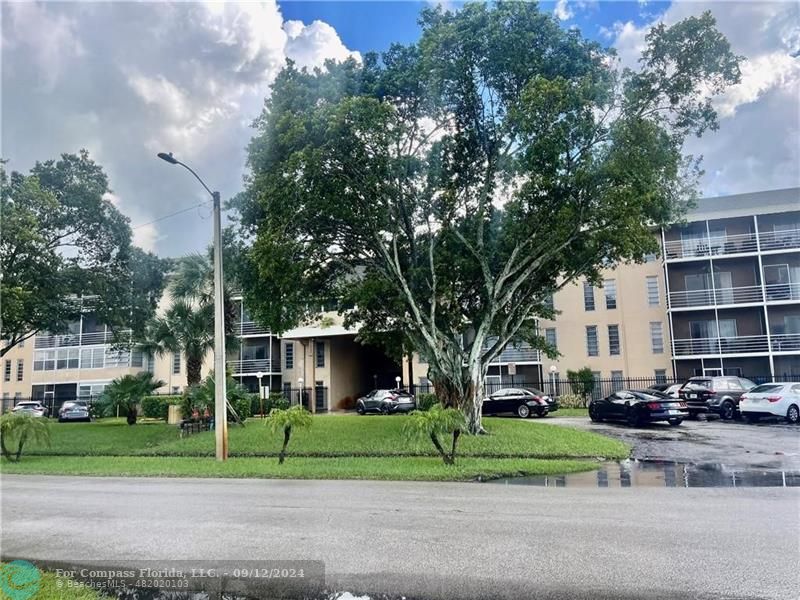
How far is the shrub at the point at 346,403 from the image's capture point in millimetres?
37656

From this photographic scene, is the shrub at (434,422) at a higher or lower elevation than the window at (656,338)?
lower

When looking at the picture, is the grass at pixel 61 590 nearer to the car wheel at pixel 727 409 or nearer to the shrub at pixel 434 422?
the shrub at pixel 434 422

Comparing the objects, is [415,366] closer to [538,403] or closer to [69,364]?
[538,403]

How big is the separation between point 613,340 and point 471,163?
20.4m

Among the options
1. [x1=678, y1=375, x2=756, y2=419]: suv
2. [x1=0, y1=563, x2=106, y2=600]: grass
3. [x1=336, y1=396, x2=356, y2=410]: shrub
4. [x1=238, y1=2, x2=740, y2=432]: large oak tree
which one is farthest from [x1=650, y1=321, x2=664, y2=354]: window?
[x1=0, y1=563, x2=106, y2=600]: grass

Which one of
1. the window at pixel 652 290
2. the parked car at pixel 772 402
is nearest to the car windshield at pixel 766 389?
the parked car at pixel 772 402

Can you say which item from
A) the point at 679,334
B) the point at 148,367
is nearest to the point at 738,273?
the point at 679,334

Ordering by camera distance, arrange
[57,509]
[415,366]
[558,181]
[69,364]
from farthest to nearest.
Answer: [69,364] → [415,366] → [558,181] → [57,509]

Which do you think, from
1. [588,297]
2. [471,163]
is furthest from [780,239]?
[471,163]

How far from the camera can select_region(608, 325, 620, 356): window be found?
111 ft

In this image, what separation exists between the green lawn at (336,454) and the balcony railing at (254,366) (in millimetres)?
18204

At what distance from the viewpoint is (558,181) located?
595 inches

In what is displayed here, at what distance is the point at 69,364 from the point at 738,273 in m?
48.4

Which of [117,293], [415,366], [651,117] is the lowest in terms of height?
[415,366]
